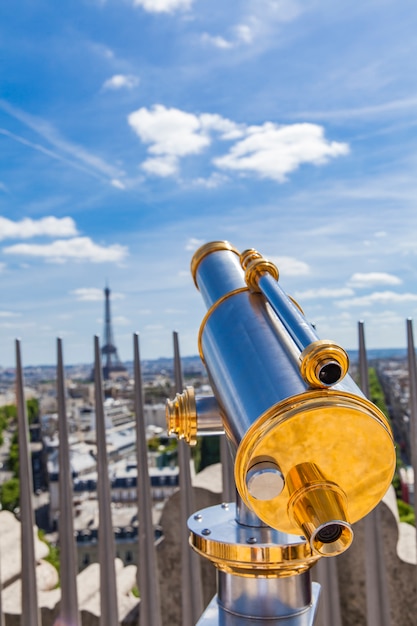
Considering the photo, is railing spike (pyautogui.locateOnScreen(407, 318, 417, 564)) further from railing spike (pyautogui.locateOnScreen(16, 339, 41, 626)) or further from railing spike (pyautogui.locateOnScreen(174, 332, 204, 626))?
railing spike (pyautogui.locateOnScreen(16, 339, 41, 626))

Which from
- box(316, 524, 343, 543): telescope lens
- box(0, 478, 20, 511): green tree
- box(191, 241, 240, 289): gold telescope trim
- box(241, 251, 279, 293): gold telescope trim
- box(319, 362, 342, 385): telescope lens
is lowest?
box(0, 478, 20, 511): green tree

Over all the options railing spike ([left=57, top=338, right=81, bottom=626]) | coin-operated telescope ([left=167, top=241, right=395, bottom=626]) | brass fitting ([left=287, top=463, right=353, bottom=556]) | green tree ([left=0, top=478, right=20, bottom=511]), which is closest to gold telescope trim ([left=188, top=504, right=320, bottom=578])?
coin-operated telescope ([left=167, top=241, right=395, bottom=626])

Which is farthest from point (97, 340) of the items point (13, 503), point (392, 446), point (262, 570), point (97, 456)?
point (13, 503)

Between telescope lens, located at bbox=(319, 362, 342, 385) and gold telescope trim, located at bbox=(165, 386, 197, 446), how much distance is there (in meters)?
0.32

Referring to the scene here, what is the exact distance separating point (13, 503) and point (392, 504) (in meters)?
14.6

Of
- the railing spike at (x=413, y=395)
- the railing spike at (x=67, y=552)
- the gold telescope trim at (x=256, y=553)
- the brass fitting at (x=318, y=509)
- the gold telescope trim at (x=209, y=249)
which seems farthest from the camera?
the railing spike at (x=67, y=552)

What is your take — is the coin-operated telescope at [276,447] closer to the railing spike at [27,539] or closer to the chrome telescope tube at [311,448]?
the chrome telescope tube at [311,448]

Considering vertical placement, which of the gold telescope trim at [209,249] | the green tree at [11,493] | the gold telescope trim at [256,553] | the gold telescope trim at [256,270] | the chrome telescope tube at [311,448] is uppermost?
the gold telescope trim at [209,249]

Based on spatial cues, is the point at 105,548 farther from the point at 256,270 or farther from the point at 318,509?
the point at 318,509

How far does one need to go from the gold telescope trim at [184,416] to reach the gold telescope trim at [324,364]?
0.31 m

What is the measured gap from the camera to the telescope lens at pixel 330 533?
0.52 meters

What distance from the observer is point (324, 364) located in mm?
567

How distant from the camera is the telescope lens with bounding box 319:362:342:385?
0.57 metres

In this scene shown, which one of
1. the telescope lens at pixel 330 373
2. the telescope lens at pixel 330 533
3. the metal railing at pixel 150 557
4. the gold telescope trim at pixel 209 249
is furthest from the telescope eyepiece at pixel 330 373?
the metal railing at pixel 150 557
